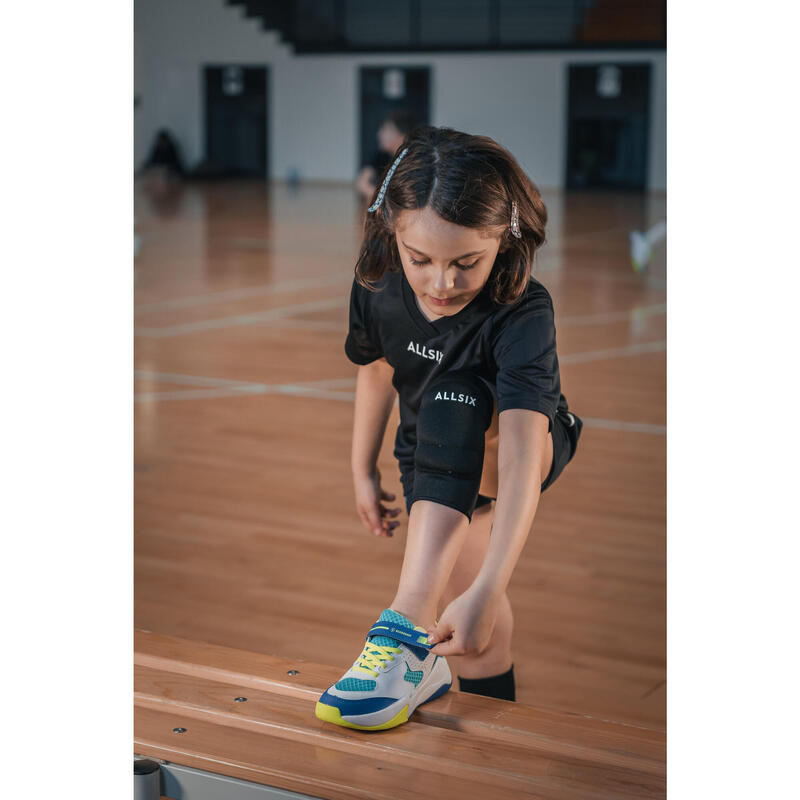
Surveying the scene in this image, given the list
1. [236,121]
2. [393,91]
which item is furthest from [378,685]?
[236,121]

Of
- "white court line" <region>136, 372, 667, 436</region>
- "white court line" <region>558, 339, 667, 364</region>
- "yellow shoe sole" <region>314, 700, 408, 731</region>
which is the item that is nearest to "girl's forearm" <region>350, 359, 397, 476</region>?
"yellow shoe sole" <region>314, 700, 408, 731</region>

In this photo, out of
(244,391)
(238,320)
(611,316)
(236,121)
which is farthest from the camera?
(236,121)

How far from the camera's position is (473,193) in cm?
78

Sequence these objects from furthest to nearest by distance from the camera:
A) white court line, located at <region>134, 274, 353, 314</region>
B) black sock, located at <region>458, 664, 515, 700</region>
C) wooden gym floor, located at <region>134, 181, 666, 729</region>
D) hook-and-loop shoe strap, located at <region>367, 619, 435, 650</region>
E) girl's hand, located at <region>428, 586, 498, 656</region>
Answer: white court line, located at <region>134, 274, 353, 314</region>, wooden gym floor, located at <region>134, 181, 666, 729</region>, black sock, located at <region>458, 664, 515, 700</region>, hook-and-loop shoe strap, located at <region>367, 619, 435, 650</region>, girl's hand, located at <region>428, 586, 498, 656</region>

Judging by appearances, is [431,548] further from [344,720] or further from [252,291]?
[252,291]

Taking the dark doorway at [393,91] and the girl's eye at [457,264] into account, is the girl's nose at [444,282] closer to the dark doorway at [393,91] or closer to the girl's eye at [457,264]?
the girl's eye at [457,264]

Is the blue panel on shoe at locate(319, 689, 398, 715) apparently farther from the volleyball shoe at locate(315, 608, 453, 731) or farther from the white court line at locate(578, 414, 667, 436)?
the white court line at locate(578, 414, 667, 436)

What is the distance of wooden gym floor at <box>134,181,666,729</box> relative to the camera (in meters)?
1.67

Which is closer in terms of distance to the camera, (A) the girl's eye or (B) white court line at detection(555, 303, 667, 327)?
(A) the girl's eye

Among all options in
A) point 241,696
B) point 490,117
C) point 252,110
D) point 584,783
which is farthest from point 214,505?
point 252,110

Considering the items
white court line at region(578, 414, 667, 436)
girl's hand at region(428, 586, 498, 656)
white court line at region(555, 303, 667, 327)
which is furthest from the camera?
white court line at region(555, 303, 667, 327)

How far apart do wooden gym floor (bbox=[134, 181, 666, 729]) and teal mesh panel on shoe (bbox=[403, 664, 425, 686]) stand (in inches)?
20.1

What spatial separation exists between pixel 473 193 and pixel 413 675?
407 mm
